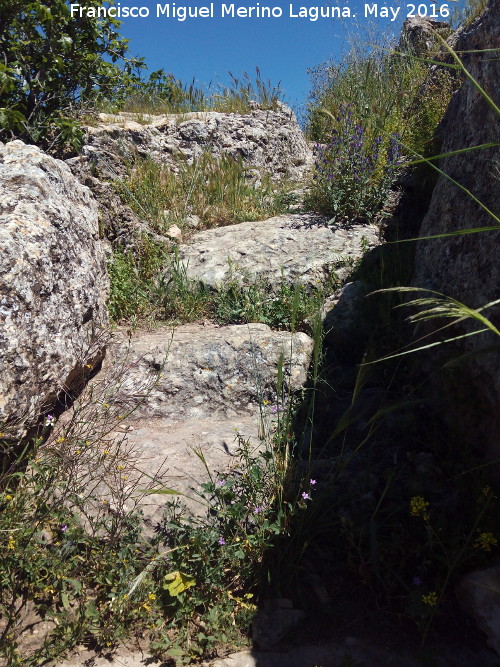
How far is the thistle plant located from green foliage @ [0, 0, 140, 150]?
2634 mm

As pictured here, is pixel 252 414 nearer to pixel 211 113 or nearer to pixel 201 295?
pixel 201 295

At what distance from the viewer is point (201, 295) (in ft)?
14.9

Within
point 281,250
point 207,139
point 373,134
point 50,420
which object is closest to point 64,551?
point 50,420

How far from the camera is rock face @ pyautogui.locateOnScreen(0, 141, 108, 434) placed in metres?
2.82

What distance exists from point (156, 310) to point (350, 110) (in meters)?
3.27

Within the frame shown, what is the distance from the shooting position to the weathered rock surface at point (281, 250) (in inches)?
179

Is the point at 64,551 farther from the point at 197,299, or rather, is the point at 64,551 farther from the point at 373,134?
the point at 373,134

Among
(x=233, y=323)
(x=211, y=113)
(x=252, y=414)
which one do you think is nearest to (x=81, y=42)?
(x=211, y=113)

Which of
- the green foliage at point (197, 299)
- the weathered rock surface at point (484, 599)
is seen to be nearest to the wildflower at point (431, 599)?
the weathered rock surface at point (484, 599)

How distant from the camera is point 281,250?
4.88m

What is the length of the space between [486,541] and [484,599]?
0.26m

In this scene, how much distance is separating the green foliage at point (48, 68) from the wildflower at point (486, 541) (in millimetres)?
4975

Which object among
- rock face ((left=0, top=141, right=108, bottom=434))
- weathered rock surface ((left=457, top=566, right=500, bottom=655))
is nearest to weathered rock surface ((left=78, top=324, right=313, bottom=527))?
rock face ((left=0, top=141, right=108, bottom=434))

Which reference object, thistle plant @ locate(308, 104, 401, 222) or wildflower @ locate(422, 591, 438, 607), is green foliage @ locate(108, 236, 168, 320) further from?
wildflower @ locate(422, 591, 438, 607)
